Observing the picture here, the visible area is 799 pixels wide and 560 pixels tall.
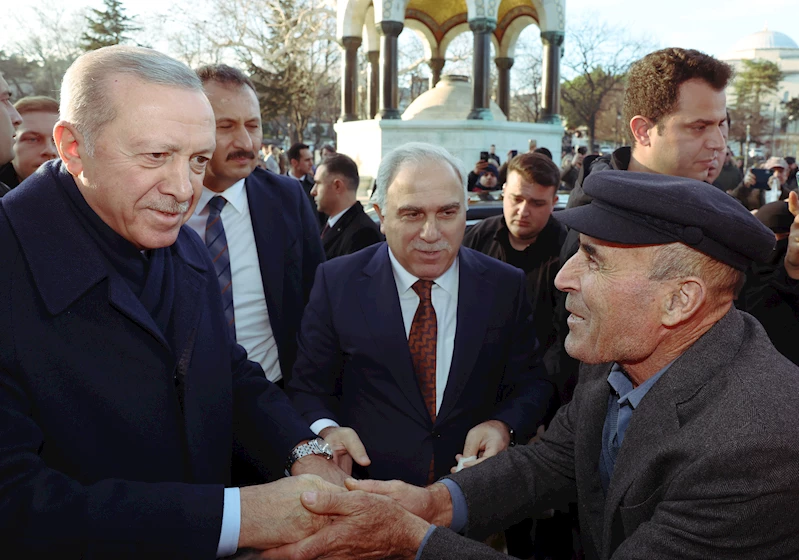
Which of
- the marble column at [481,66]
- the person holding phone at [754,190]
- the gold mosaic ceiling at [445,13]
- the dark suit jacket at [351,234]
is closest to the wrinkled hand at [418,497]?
the dark suit jacket at [351,234]

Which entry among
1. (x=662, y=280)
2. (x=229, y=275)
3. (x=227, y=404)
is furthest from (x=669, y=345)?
(x=229, y=275)

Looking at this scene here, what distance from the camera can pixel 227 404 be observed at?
2.23m

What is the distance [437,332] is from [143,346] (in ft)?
4.23

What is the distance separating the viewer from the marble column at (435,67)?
2095 centimetres

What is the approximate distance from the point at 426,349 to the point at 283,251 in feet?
3.33

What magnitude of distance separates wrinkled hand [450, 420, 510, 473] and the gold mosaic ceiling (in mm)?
18764

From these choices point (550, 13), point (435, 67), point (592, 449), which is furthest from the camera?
point (435, 67)

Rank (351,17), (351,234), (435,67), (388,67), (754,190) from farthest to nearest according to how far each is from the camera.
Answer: (435,67), (351,17), (388,67), (754,190), (351,234)

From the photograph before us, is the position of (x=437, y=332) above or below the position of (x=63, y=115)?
below

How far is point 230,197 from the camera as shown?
131 inches

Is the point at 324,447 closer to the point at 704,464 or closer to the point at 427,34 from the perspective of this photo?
the point at 704,464

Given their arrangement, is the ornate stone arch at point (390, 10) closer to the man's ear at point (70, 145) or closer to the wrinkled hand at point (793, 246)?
the wrinkled hand at point (793, 246)

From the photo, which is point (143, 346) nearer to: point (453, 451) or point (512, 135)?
point (453, 451)

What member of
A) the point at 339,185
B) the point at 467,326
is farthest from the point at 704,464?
the point at 339,185
